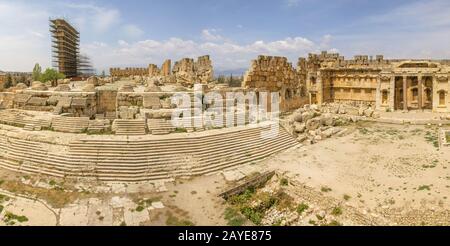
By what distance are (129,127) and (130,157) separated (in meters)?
2.96

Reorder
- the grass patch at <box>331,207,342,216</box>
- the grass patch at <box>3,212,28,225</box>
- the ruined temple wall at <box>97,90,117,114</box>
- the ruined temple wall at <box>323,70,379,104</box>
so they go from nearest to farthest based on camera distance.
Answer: the grass patch at <box>3,212,28,225</box>
the grass patch at <box>331,207,342,216</box>
the ruined temple wall at <box>97,90,117,114</box>
the ruined temple wall at <box>323,70,379,104</box>

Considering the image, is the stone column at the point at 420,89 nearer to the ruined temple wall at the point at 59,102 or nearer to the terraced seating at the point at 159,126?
the terraced seating at the point at 159,126

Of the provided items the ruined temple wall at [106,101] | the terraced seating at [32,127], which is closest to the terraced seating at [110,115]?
the ruined temple wall at [106,101]

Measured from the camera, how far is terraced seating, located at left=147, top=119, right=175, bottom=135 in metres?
16.5

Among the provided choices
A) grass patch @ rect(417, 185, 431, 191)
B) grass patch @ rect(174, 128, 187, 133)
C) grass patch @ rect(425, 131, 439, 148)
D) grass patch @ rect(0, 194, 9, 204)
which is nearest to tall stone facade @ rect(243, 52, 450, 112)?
grass patch @ rect(425, 131, 439, 148)

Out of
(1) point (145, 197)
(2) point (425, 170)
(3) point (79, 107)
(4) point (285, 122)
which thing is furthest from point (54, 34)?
(2) point (425, 170)

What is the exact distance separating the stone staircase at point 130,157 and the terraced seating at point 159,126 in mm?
1328

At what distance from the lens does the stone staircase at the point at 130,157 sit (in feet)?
43.8

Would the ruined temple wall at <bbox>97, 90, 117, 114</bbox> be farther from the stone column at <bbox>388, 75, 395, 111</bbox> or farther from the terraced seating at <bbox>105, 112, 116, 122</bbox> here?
the stone column at <bbox>388, 75, 395, 111</bbox>

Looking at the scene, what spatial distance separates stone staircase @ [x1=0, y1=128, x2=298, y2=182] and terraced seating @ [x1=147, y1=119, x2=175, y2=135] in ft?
4.36

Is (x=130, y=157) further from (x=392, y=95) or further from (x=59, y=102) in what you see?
(x=392, y=95)

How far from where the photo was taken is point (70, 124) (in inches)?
664

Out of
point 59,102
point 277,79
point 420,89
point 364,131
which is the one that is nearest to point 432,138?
point 364,131
